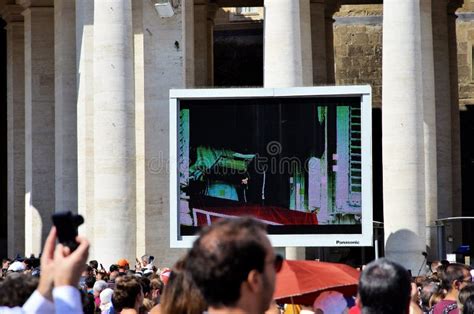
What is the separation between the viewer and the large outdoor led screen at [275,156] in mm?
44719

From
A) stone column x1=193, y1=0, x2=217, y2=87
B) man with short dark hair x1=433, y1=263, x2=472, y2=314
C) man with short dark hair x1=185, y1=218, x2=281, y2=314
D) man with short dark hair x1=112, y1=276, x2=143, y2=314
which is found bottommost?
man with short dark hair x1=433, y1=263, x2=472, y2=314

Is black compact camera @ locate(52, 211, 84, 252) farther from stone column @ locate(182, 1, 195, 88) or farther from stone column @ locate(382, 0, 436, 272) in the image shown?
stone column @ locate(382, 0, 436, 272)

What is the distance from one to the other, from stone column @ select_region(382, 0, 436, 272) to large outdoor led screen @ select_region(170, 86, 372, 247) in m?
9.91

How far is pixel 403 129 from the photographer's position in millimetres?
55625

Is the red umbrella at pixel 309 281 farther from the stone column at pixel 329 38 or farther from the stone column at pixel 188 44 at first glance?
the stone column at pixel 329 38

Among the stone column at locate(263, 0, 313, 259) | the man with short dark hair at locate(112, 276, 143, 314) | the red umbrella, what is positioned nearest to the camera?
the man with short dark hair at locate(112, 276, 143, 314)

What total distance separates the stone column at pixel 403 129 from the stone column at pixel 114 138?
10.0 meters

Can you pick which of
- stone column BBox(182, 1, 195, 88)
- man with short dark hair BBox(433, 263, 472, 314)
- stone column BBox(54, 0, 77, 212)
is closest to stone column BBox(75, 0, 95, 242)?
stone column BBox(182, 1, 195, 88)

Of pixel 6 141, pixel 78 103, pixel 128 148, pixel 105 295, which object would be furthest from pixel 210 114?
pixel 6 141

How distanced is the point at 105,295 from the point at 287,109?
2151 cm

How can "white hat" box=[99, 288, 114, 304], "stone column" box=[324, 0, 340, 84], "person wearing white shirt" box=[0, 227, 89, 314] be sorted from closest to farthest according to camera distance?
"person wearing white shirt" box=[0, 227, 89, 314] → "white hat" box=[99, 288, 114, 304] → "stone column" box=[324, 0, 340, 84]

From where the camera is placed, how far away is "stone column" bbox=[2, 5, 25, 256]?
236 feet

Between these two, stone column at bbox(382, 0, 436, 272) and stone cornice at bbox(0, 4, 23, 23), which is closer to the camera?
stone column at bbox(382, 0, 436, 272)

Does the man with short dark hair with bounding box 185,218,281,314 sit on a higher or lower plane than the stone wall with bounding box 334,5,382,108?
lower
